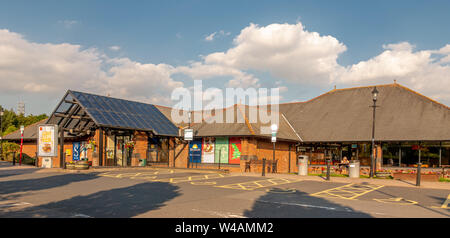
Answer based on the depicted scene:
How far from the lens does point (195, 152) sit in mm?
30828

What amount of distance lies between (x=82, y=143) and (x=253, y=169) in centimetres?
1625

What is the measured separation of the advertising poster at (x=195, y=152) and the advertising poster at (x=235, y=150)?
3.43 m

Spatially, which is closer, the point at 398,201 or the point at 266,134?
the point at 398,201

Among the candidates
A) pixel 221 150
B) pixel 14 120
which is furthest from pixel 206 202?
pixel 14 120

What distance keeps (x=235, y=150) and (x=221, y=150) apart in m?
1.46

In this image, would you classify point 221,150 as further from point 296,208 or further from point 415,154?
point 296,208

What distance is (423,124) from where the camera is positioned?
26.3m

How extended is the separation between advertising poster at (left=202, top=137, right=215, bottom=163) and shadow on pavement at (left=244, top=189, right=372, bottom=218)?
17232mm

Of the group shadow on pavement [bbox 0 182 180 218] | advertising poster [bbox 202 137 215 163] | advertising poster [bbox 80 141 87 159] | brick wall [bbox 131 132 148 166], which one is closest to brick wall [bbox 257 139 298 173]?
advertising poster [bbox 202 137 215 163]

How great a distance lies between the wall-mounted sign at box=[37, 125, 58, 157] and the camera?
23812 millimetres

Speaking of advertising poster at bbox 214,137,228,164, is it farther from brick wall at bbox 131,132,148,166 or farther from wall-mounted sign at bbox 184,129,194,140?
brick wall at bbox 131,132,148,166

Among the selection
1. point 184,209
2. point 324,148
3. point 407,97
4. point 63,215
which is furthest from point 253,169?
point 63,215

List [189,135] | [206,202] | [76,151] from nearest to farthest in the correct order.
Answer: [206,202], [189,135], [76,151]

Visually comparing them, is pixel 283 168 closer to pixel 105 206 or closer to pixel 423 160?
pixel 423 160
